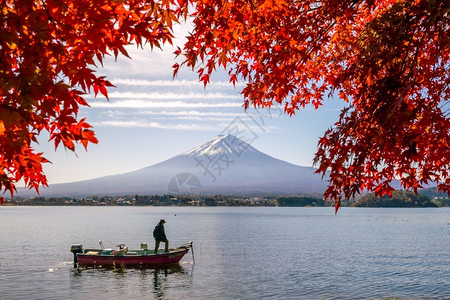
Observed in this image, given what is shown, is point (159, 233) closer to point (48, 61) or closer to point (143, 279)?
point (143, 279)

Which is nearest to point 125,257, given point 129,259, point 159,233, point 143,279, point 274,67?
point 129,259

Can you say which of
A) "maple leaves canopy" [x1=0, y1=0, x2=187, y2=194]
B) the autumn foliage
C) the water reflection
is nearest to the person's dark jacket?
the water reflection

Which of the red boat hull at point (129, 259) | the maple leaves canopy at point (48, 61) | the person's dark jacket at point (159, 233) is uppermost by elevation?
the maple leaves canopy at point (48, 61)

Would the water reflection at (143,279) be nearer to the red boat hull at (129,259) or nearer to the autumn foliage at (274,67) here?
the red boat hull at (129,259)

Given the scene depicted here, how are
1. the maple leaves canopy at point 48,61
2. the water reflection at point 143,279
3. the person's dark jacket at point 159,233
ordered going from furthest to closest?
1. the person's dark jacket at point 159,233
2. the water reflection at point 143,279
3. the maple leaves canopy at point 48,61

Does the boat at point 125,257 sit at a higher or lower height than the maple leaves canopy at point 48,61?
lower

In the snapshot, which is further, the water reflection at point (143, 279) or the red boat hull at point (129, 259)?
the red boat hull at point (129, 259)

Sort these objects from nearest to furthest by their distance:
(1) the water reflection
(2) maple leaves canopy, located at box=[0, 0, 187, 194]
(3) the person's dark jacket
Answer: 1. (2) maple leaves canopy, located at box=[0, 0, 187, 194]
2. (1) the water reflection
3. (3) the person's dark jacket

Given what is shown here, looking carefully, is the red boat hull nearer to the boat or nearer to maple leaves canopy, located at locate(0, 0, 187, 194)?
the boat

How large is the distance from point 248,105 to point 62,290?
88.6ft

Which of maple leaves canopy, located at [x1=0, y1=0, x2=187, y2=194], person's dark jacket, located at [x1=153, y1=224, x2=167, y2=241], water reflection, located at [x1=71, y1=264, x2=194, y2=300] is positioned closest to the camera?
maple leaves canopy, located at [x1=0, y1=0, x2=187, y2=194]

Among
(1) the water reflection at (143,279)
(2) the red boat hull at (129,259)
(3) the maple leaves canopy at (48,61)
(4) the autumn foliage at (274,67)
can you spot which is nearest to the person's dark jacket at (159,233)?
(1) the water reflection at (143,279)

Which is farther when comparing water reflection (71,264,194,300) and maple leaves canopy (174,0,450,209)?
water reflection (71,264,194,300)

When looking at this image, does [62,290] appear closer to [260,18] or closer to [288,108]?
[288,108]
